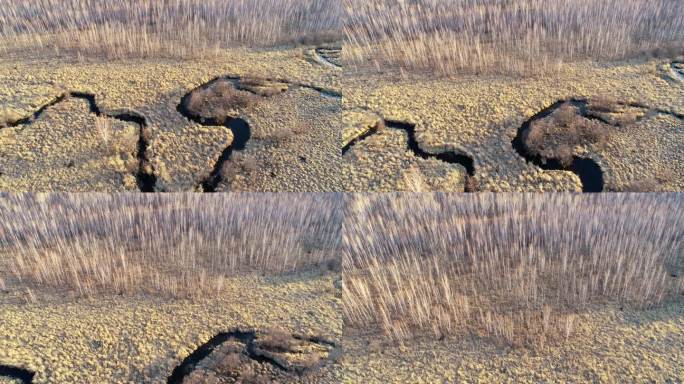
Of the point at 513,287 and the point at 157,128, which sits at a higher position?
the point at 157,128

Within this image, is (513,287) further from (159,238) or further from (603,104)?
(159,238)

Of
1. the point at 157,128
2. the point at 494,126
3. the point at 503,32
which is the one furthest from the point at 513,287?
the point at 157,128

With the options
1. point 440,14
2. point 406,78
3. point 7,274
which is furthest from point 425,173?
point 7,274

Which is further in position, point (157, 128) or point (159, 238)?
point (157, 128)

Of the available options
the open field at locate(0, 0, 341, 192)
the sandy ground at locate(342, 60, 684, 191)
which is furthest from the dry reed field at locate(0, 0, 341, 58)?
the sandy ground at locate(342, 60, 684, 191)

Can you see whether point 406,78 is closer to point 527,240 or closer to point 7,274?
point 527,240

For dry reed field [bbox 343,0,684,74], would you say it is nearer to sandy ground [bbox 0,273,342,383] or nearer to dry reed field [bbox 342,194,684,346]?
dry reed field [bbox 342,194,684,346]
